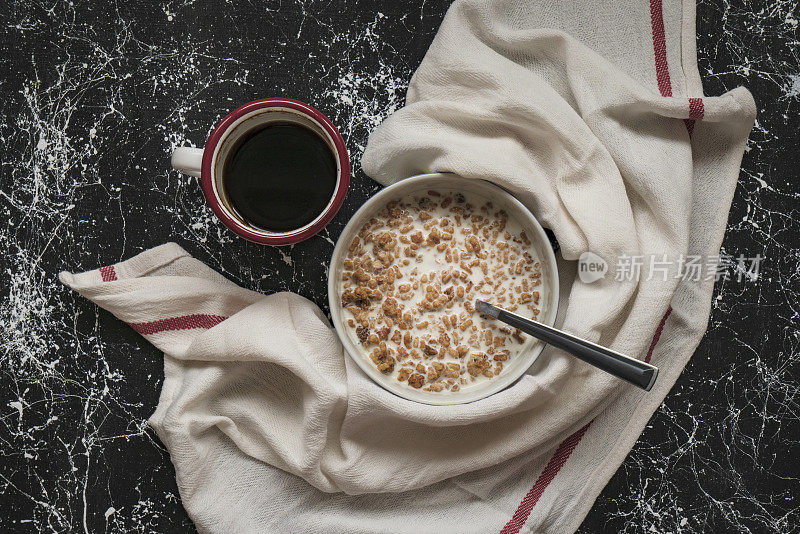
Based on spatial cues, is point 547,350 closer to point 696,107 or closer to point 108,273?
point 696,107

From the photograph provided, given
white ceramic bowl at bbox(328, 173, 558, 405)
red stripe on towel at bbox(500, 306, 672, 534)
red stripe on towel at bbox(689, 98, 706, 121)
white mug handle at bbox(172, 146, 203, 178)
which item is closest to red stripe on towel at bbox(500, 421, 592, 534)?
red stripe on towel at bbox(500, 306, 672, 534)

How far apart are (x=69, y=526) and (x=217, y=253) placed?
14.0 inches

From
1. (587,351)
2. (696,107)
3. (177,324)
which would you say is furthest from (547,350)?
(177,324)

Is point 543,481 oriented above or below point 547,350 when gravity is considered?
below

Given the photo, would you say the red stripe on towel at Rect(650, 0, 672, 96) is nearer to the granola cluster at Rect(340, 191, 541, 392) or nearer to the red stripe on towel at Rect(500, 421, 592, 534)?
the granola cluster at Rect(340, 191, 541, 392)

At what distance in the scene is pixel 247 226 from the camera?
675 mm

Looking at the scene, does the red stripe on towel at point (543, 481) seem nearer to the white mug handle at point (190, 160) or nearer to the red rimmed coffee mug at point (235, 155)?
the red rimmed coffee mug at point (235, 155)

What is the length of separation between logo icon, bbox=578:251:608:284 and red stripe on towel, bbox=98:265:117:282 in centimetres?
51

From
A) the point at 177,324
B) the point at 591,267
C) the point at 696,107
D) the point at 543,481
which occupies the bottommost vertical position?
the point at 543,481

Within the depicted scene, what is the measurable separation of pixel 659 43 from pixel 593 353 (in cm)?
37

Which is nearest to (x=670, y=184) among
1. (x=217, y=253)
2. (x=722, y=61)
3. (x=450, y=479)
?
(x=722, y=61)

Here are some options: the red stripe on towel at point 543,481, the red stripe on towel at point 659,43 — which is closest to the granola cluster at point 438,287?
the red stripe on towel at point 543,481

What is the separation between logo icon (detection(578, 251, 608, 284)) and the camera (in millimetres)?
713

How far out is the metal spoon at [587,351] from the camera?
0.61 m
